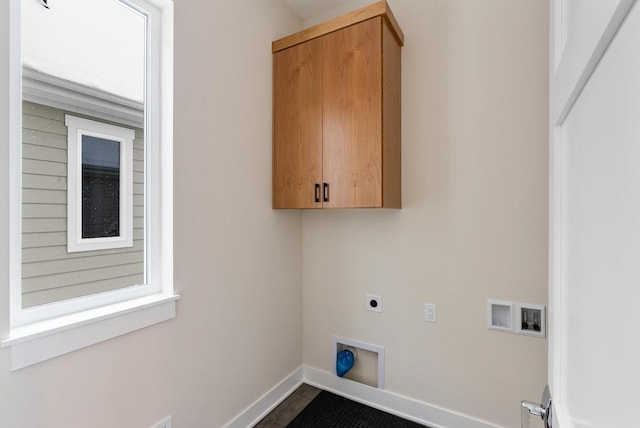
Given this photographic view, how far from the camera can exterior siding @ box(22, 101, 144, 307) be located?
1.07 meters

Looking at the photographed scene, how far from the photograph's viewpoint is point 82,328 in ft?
3.62

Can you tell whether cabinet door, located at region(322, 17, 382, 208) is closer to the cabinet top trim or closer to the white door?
the cabinet top trim

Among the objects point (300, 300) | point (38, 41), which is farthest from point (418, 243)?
point (38, 41)

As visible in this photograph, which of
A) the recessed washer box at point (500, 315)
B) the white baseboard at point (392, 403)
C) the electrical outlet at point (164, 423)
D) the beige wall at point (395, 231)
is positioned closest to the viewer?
the electrical outlet at point (164, 423)

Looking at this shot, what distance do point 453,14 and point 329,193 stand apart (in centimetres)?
121

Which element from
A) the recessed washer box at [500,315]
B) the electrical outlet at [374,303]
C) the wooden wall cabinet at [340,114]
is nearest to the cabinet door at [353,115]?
the wooden wall cabinet at [340,114]

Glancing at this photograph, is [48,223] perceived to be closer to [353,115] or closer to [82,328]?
[82,328]

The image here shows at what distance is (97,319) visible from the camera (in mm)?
1136

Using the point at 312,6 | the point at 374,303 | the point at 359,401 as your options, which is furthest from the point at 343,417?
the point at 312,6

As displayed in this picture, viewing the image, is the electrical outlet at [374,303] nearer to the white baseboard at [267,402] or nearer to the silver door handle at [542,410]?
the white baseboard at [267,402]

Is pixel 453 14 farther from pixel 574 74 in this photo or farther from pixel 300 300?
pixel 300 300

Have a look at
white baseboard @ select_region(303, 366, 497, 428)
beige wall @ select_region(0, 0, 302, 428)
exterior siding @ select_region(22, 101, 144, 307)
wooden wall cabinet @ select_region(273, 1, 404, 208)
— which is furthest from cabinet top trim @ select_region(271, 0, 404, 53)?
white baseboard @ select_region(303, 366, 497, 428)

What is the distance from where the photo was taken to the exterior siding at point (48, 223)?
3.51ft

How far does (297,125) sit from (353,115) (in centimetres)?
38
